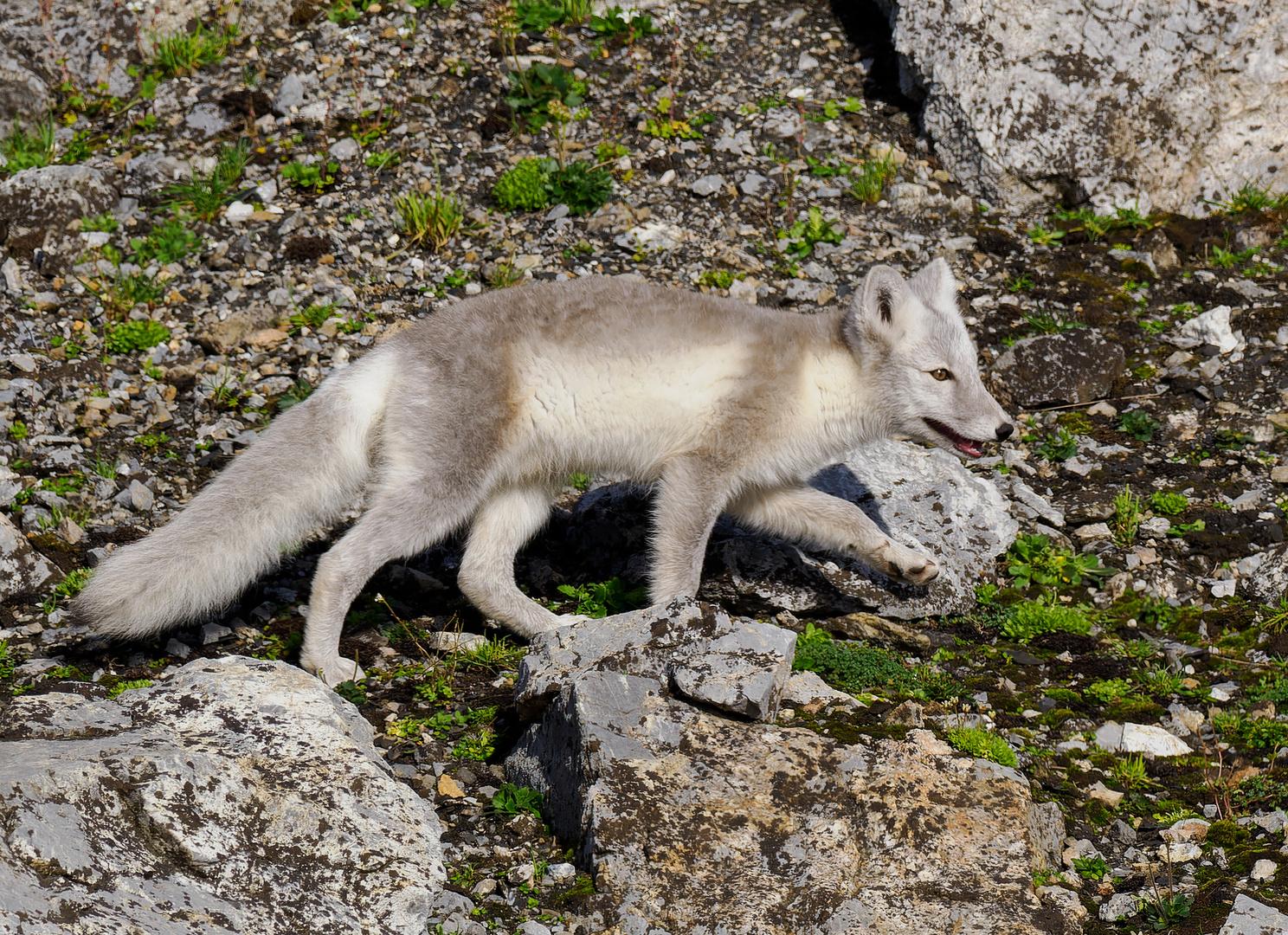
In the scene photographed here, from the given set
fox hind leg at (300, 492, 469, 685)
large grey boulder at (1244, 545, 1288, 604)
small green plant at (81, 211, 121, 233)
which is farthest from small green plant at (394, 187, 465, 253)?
large grey boulder at (1244, 545, 1288, 604)

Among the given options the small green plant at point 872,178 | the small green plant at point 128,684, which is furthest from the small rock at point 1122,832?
the small green plant at point 872,178

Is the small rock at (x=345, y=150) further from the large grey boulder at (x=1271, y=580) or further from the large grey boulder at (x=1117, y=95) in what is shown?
the large grey boulder at (x=1271, y=580)

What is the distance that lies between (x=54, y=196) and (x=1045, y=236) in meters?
8.32

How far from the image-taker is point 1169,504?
697cm

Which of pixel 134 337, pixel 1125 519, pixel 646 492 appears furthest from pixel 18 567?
pixel 1125 519

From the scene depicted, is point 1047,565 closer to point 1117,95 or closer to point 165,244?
point 1117,95

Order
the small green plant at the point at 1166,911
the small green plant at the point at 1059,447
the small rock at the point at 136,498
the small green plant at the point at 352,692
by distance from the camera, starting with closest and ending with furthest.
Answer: the small green plant at the point at 1166,911 < the small green plant at the point at 352,692 < the small rock at the point at 136,498 < the small green plant at the point at 1059,447

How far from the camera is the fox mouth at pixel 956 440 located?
6039 mm

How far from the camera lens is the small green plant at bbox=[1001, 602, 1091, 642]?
6137 millimetres

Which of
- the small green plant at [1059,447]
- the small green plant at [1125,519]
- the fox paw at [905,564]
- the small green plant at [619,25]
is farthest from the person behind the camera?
the small green plant at [619,25]

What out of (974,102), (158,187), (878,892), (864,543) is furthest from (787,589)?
(158,187)

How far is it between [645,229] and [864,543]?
4.16 m

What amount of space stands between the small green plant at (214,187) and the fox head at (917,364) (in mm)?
5876

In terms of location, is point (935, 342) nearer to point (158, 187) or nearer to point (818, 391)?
point (818, 391)
